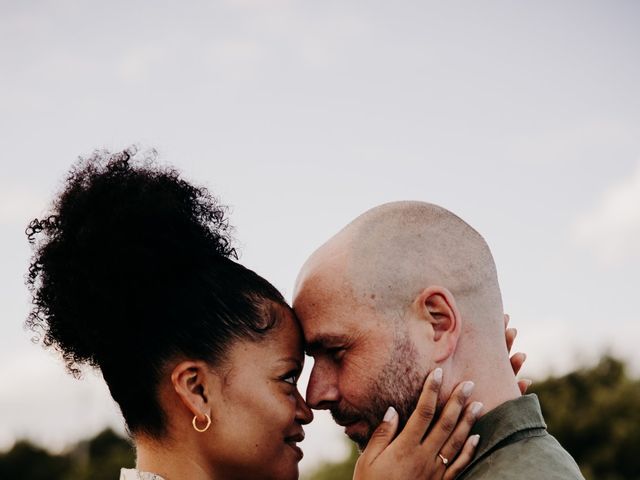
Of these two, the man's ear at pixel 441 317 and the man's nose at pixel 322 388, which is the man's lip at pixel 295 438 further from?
the man's ear at pixel 441 317

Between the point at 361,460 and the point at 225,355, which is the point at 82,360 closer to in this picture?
the point at 225,355

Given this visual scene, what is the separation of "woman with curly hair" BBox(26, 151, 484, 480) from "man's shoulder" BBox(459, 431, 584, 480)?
0.14 metres

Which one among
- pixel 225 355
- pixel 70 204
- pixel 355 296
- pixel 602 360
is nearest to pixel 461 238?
pixel 355 296

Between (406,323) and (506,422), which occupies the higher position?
(406,323)

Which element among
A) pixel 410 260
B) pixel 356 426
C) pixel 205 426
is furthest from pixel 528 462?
pixel 205 426

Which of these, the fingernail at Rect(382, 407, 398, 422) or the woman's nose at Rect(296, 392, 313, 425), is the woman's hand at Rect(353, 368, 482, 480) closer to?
the fingernail at Rect(382, 407, 398, 422)

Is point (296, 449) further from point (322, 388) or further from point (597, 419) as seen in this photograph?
point (597, 419)

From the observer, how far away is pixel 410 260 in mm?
4180

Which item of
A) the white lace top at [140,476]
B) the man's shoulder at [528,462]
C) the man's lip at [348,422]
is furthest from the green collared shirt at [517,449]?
the white lace top at [140,476]

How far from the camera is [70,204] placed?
4016mm

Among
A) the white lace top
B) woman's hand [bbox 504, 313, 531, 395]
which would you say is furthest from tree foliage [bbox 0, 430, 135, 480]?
the white lace top

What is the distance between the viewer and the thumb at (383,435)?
13.2 feet

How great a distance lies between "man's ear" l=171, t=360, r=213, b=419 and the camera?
3.72 m

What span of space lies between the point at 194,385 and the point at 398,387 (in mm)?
1018
